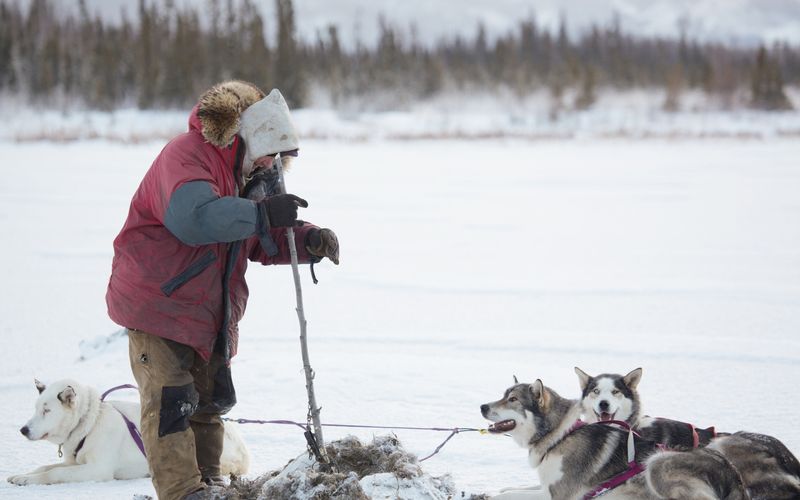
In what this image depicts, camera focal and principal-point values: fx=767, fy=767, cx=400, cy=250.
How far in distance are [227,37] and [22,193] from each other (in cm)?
3297

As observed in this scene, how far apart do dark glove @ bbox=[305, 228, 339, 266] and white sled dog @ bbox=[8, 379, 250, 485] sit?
1.01 m

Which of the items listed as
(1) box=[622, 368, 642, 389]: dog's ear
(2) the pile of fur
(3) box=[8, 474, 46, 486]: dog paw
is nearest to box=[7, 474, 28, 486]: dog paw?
(3) box=[8, 474, 46, 486]: dog paw

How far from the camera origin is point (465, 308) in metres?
6.96

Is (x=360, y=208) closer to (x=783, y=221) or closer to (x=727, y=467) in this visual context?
(x=783, y=221)

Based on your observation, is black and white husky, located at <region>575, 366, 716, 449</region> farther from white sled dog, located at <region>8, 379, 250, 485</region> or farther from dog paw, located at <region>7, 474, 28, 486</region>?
dog paw, located at <region>7, 474, 28, 486</region>

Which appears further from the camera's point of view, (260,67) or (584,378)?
(260,67)

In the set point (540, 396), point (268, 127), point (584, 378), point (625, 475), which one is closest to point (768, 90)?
point (584, 378)

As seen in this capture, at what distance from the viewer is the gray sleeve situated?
256 cm

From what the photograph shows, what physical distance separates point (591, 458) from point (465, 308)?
12.8 feet

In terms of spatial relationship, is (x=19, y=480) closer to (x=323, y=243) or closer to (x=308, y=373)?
(x=308, y=373)

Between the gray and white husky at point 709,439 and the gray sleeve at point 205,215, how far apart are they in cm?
180

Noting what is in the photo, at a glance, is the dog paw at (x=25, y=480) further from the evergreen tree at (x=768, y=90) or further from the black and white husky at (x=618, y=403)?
the evergreen tree at (x=768, y=90)

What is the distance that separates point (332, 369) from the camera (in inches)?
200

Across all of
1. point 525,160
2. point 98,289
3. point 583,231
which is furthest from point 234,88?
point 525,160
